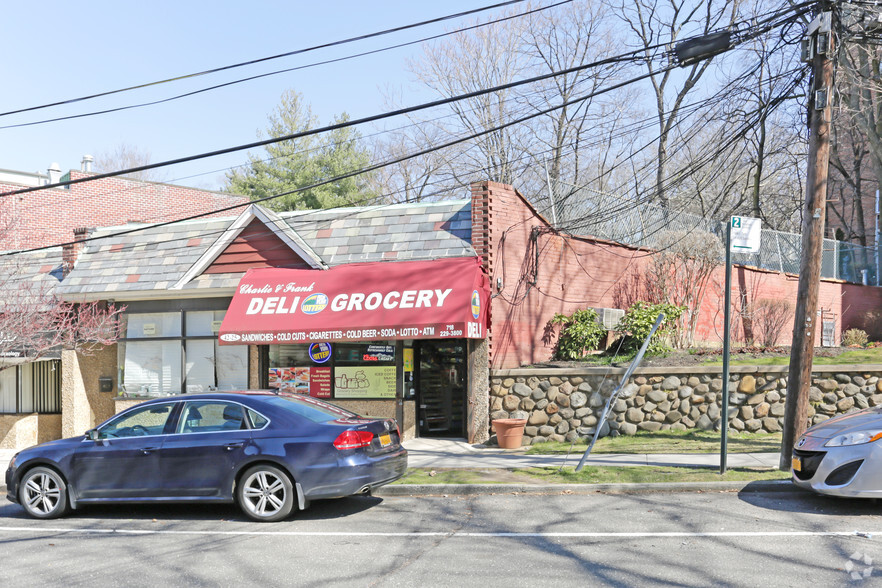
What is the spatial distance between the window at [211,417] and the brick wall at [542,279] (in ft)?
22.1

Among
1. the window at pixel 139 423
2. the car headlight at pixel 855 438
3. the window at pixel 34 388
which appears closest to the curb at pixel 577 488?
the car headlight at pixel 855 438

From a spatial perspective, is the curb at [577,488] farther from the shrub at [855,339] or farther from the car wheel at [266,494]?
the shrub at [855,339]

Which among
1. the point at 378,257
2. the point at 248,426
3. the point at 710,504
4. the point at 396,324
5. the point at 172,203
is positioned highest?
the point at 172,203

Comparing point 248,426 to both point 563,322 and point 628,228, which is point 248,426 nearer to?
point 563,322

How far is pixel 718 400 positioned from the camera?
14.4 m

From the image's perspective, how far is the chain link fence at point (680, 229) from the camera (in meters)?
18.1

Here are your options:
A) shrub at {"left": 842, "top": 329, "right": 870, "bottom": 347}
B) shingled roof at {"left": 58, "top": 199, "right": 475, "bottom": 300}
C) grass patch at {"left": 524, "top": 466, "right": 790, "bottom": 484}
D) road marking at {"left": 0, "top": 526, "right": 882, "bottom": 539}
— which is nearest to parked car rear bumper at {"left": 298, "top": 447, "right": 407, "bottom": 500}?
road marking at {"left": 0, "top": 526, "right": 882, "bottom": 539}

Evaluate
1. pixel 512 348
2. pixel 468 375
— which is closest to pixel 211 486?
pixel 468 375

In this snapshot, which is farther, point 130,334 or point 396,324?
point 130,334

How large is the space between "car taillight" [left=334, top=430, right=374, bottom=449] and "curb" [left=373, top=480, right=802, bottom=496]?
1801 millimetres

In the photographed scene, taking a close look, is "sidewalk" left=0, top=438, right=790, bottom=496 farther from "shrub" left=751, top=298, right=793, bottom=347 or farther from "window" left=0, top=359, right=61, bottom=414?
"shrub" left=751, top=298, right=793, bottom=347

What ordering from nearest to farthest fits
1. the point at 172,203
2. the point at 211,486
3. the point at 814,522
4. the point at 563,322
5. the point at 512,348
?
the point at 814,522, the point at 211,486, the point at 512,348, the point at 563,322, the point at 172,203

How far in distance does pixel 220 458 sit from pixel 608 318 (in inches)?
402

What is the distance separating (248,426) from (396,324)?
5383 mm
